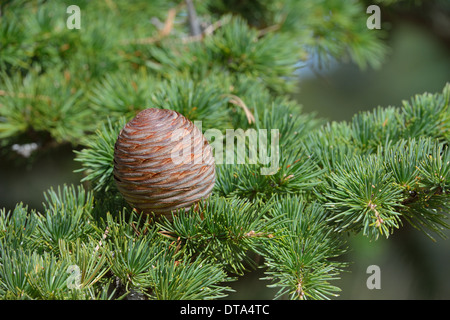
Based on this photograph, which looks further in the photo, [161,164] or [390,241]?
[390,241]

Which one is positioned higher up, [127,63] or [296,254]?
[127,63]

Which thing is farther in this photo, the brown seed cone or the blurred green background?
the blurred green background

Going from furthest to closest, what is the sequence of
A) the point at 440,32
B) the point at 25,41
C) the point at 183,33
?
the point at 440,32 < the point at 183,33 < the point at 25,41

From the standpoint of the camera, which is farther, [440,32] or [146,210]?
[440,32]

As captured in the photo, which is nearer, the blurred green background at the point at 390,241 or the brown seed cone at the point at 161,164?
the brown seed cone at the point at 161,164

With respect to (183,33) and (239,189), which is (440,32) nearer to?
(183,33)
